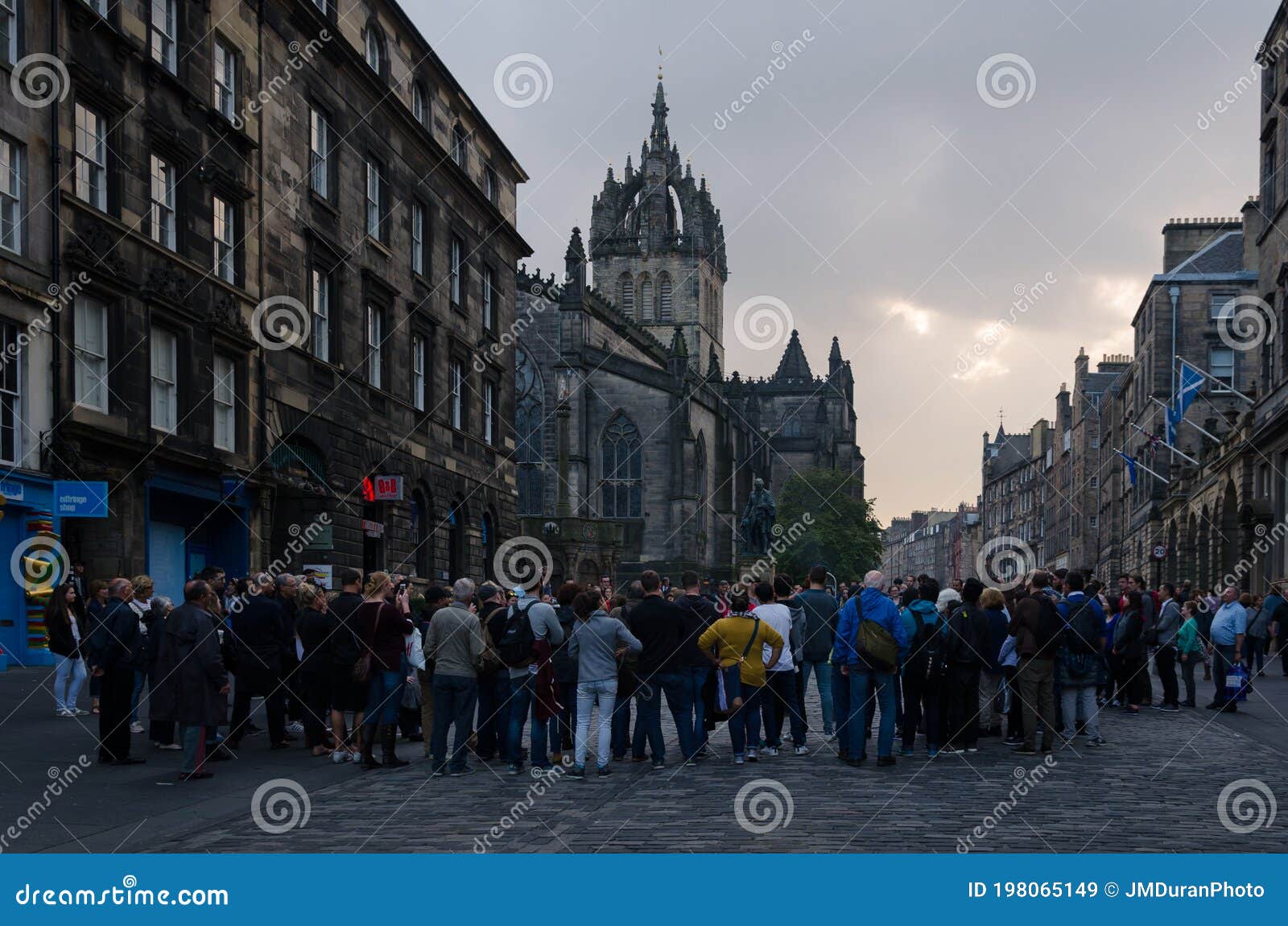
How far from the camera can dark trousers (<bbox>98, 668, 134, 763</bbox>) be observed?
13.1 m

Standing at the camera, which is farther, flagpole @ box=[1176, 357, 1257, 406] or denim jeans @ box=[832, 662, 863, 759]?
flagpole @ box=[1176, 357, 1257, 406]

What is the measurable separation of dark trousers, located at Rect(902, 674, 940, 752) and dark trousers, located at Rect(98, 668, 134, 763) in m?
7.61

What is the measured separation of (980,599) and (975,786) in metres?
3.39

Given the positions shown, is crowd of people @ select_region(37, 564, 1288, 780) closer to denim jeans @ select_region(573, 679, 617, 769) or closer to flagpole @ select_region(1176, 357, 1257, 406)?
denim jeans @ select_region(573, 679, 617, 769)

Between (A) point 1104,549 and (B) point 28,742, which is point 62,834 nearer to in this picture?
(B) point 28,742

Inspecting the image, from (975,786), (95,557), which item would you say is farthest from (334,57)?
(975,786)

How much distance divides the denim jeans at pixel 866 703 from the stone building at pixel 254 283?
439 inches

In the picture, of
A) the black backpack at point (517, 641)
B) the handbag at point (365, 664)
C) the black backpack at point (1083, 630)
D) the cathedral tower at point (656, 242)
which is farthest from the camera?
the cathedral tower at point (656, 242)

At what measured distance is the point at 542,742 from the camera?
518 inches

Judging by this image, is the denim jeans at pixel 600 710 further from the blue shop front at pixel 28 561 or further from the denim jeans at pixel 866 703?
the blue shop front at pixel 28 561

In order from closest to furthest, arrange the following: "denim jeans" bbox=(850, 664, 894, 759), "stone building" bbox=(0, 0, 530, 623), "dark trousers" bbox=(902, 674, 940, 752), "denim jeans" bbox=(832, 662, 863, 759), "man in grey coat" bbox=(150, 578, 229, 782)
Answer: "man in grey coat" bbox=(150, 578, 229, 782) < "denim jeans" bbox=(850, 664, 894, 759) < "denim jeans" bbox=(832, 662, 863, 759) < "dark trousers" bbox=(902, 674, 940, 752) < "stone building" bbox=(0, 0, 530, 623)

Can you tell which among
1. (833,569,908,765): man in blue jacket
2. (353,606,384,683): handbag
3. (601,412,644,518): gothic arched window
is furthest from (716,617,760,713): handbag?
(601,412,644,518): gothic arched window

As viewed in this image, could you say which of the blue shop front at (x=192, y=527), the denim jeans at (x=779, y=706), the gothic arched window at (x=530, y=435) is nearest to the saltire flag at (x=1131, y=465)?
the gothic arched window at (x=530, y=435)

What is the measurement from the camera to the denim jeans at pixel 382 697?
13.3 meters
